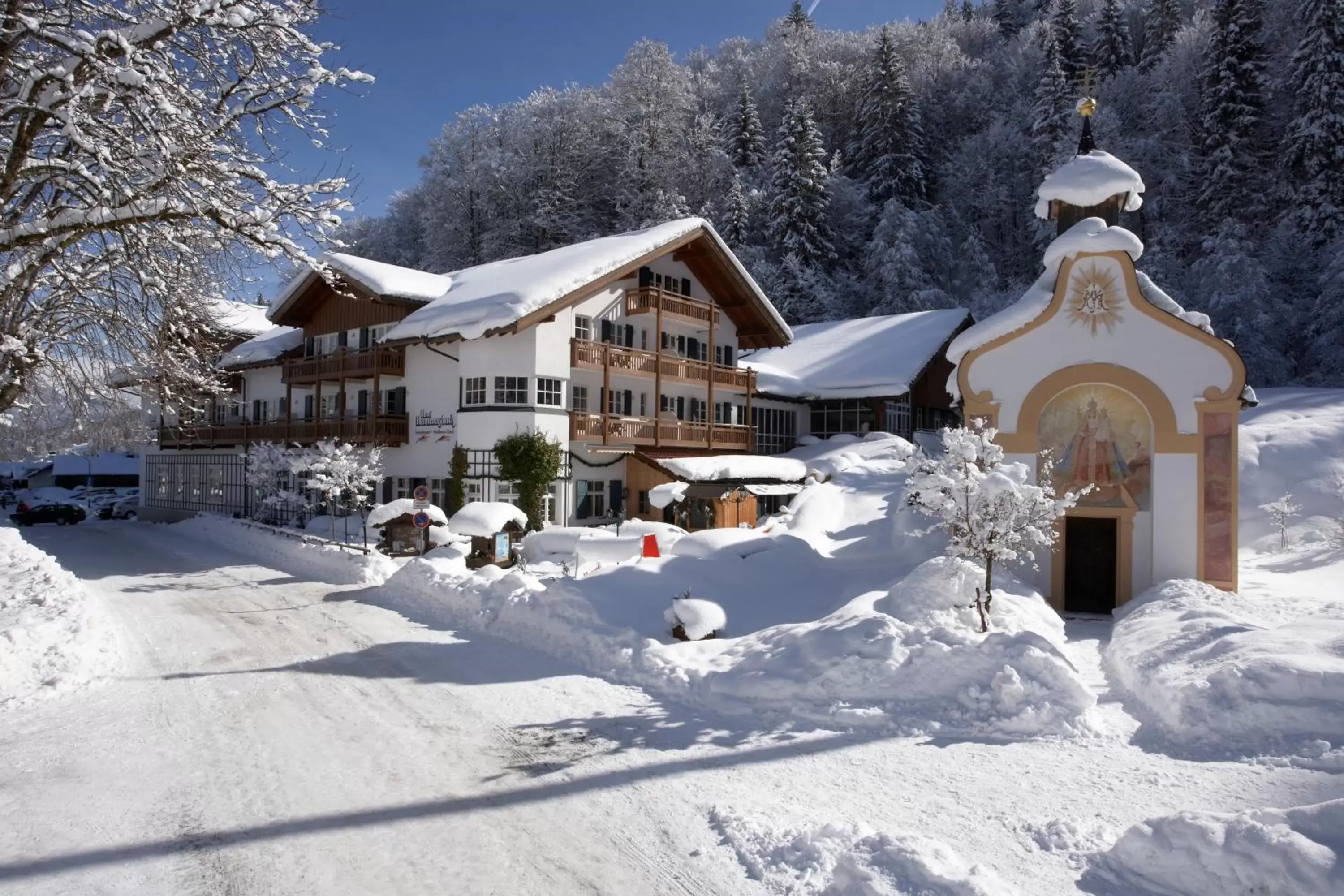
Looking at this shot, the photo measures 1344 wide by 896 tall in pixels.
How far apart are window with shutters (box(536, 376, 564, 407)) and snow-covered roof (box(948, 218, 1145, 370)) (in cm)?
1265

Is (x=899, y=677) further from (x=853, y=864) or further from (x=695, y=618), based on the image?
(x=853, y=864)

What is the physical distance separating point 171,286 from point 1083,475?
18.9m

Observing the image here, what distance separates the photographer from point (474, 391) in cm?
2781

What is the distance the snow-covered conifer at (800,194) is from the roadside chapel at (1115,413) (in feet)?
113

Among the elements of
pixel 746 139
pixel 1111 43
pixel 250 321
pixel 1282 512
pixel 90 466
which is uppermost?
pixel 1111 43

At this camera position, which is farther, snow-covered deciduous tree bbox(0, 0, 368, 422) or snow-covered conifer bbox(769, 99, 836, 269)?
snow-covered conifer bbox(769, 99, 836, 269)

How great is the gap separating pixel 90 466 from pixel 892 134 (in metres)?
70.8

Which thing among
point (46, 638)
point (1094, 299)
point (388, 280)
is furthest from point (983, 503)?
point (388, 280)

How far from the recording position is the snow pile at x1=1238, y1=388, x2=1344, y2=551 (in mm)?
27250

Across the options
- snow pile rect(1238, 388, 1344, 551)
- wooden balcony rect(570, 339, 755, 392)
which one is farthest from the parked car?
snow pile rect(1238, 388, 1344, 551)

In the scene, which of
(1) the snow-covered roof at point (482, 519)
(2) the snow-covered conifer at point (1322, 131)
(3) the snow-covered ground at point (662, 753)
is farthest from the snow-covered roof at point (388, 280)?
(2) the snow-covered conifer at point (1322, 131)

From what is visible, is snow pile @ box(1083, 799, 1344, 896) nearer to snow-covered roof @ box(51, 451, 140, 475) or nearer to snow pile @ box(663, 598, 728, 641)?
snow pile @ box(663, 598, 728, 641)

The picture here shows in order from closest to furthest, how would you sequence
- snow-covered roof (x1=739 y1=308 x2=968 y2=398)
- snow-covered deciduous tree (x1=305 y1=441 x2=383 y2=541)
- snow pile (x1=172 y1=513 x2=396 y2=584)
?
snow pile (x1=172 y1=513 x2=396 y2=584) → snow-covered deciduous tree (x1=305 y1=441 x2=383 y2=541) → snow-covered roof (x1=739 y1=308 x2=968 y2=398)

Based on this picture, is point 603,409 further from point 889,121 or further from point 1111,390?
point 889,121
